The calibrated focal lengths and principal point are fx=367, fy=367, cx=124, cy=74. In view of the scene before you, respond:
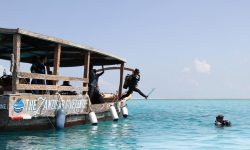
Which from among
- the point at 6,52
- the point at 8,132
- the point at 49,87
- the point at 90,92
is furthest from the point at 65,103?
the point at 6,52

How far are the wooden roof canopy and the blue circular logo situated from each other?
85.9 inches

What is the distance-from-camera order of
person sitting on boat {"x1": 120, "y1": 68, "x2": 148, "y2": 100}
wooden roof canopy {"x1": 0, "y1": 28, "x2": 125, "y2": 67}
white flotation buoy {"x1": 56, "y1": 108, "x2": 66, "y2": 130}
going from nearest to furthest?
wooden roof canopy {"x1": 0, "y1": 28, "x2": 125, "y2": 67} → white flotation buoy {"x1": 56, "y1": 108, "x2": 66, "y2": 130} → person sitting on boat {"x1": 120, "y1": 68, "x2": 148, "y2": 100}

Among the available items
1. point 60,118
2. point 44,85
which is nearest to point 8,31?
point 44,85

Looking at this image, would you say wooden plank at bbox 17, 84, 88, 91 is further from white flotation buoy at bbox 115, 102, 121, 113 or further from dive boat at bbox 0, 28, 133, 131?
white flotation buoy at bbox 115, 102, 121, 113

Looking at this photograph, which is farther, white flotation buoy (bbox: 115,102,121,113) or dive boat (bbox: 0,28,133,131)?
white flotation buoy (bbox: 115,102,121,113)

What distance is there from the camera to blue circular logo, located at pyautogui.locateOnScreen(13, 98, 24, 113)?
11.7 meters

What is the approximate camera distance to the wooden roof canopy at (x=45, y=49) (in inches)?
498

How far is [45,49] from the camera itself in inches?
645

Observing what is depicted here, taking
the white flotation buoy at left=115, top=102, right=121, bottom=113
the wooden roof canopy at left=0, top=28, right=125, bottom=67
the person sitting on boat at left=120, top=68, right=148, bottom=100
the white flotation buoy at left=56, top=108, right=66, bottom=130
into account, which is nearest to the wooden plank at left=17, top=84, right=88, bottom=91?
the white flotation buoy at left=56, top=108, right=66, bottom=130

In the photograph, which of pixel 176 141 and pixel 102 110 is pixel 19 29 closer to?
pixel 176 141

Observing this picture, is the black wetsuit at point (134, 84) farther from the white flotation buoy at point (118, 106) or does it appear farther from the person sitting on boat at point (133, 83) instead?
the white flotation buoy at point (118, 106)

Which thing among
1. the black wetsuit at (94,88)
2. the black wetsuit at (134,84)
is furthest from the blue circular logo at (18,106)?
the black wetsuit at (134,84)

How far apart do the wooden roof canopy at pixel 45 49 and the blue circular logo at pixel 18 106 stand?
85.9 inches

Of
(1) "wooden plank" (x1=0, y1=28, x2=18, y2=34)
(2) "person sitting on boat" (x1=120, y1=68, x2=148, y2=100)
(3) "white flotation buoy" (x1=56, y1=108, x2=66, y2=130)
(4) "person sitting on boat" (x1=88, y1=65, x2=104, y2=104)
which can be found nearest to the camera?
(1) "wooden plank" (x1=0, y1=28, x2=18, y2=34)
